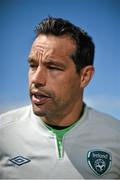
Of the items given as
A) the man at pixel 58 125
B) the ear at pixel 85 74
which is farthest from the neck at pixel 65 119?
the ear at pixel 85 74

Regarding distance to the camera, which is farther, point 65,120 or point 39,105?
point 65,120

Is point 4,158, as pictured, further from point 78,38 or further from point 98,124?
point 78,38

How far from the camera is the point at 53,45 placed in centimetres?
133

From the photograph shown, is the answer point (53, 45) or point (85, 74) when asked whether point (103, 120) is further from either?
point (53, 45)

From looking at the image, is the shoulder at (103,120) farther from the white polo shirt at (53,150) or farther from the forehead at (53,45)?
the forehead at (53,45)

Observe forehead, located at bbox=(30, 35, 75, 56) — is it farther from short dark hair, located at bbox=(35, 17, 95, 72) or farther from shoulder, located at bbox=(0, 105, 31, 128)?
shoulder, located at bbox=(0, 105, 31, 128)

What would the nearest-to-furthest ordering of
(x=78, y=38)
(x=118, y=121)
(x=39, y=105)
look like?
(x=39, y=105), (x=78, y=38), (x=118, y=121)

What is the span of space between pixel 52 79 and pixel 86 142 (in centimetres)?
29

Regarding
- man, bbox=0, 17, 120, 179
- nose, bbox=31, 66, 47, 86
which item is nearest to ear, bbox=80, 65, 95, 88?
man, bbox=0, 17, 120, 179

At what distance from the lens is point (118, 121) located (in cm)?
151

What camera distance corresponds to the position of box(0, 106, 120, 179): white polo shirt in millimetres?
1334

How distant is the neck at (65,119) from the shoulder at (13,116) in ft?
0.28

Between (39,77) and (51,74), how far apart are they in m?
0.05

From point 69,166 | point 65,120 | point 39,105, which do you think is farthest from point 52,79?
point 69,166
